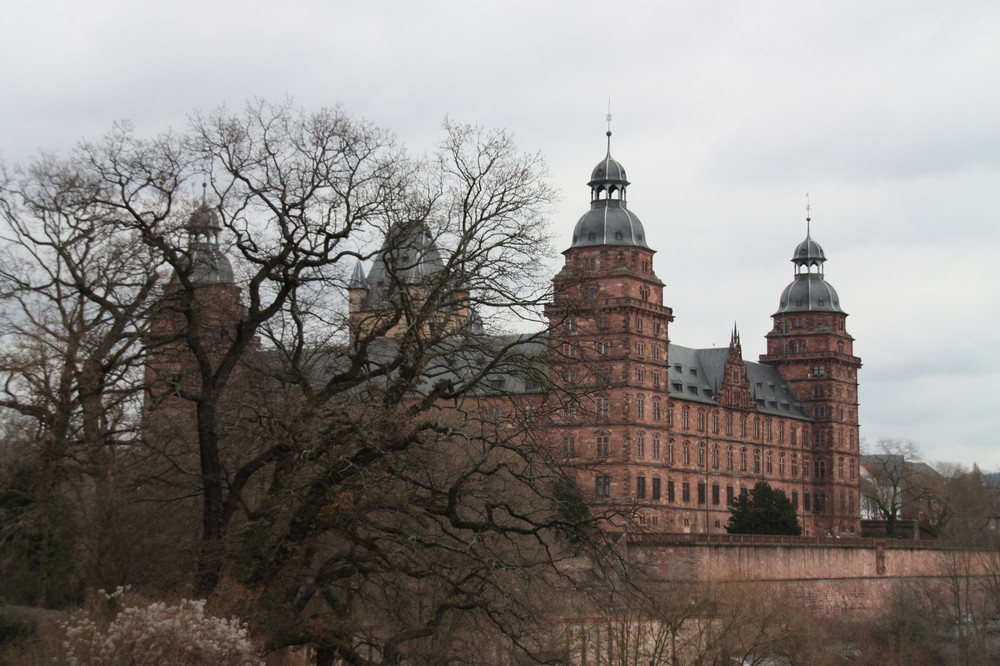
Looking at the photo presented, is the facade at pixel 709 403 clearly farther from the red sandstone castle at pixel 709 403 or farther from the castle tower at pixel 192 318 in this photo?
the castle tower at pixel 192 318

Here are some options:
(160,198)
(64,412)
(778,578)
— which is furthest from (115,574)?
(778,578)

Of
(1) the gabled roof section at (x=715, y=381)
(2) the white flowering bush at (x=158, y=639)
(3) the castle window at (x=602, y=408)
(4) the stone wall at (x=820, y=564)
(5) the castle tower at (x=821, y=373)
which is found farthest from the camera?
(5) the castle tower at (x=821, y=373)

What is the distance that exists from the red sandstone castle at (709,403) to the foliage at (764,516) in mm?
4455

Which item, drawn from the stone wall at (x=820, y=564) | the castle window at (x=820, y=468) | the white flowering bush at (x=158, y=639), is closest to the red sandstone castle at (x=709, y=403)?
the castle window at (x=820, y=468)

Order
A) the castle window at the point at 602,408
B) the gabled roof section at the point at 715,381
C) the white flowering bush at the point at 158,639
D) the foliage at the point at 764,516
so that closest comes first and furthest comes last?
the white flowering bush at the point at 158,639 → the castle window at the point at 602,408 → the foliage at the point at 764,516 → the gabled roof section at the point at 715,381

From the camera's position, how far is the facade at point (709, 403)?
73562mm

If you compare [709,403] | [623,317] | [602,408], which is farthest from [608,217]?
[602,408]

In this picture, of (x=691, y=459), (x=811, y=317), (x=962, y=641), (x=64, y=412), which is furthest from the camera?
(x=811, y=317)

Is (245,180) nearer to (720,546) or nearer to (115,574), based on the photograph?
(115,574)

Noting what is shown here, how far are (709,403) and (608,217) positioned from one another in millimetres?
18000

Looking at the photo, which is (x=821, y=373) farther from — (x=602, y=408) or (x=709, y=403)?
(x=602, y=408)

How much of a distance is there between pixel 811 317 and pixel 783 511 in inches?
1163

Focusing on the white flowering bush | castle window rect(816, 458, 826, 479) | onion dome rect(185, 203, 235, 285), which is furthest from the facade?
the white flowering bush

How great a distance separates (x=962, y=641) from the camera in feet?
181
